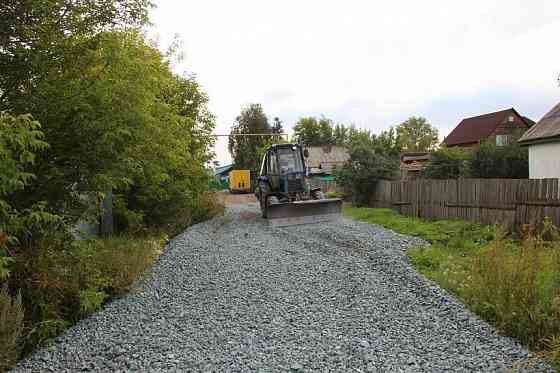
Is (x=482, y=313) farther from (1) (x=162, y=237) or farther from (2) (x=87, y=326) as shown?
(1) (x=162, y=237)

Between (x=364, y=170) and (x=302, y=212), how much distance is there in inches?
282

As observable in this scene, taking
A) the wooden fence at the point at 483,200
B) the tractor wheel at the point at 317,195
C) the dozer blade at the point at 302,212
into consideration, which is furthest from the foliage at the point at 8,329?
the tractor wheel at the point at 317,195

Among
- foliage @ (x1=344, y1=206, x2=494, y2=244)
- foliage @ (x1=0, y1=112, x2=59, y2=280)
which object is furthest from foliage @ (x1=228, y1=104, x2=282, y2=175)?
foliage @ (x1=0, y1=112, x2=59, y2=280)

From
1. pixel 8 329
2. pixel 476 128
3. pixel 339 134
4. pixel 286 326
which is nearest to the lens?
pixel 8 329

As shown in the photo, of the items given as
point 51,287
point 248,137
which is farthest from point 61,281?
point 248,137

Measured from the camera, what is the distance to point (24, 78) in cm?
525

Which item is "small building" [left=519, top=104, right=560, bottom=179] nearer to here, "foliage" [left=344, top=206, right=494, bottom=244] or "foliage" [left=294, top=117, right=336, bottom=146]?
"foliage" [left=344, top=206, right=494, bottom=244]

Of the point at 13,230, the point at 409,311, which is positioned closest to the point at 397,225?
the point at 409,311

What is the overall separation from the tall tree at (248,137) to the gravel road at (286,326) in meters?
43.6

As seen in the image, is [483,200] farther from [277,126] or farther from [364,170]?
[277,126]

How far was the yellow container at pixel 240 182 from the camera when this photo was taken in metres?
43.2

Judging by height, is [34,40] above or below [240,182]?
above

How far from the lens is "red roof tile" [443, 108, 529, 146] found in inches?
1660

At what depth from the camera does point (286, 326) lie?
16.5 feet
